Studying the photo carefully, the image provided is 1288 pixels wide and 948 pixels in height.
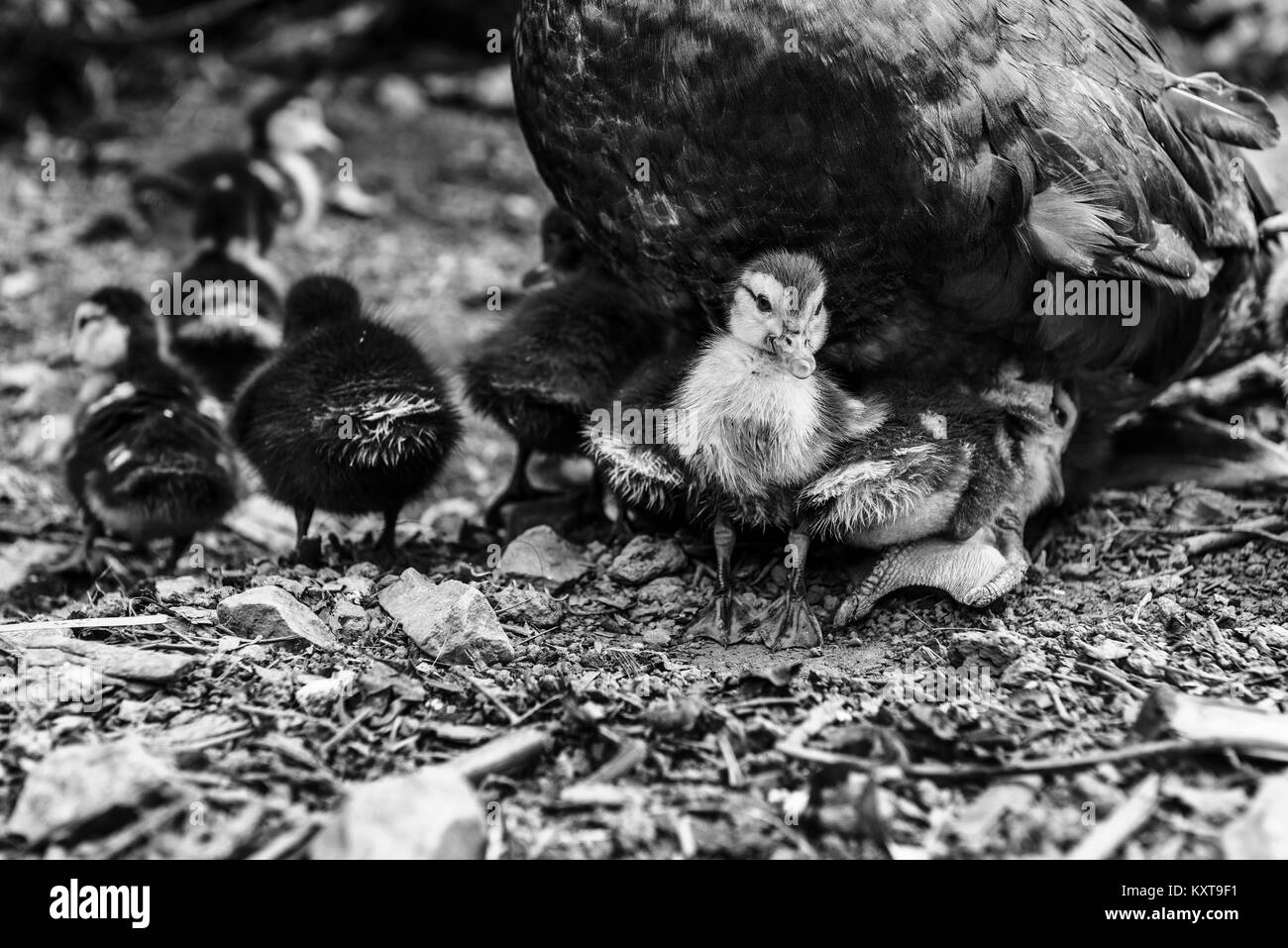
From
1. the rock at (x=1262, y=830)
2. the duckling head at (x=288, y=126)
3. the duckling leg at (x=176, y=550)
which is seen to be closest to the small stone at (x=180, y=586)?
the duckling leg at (x=176, y=550)

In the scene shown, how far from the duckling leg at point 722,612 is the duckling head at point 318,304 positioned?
173cm

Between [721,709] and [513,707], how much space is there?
1.67 feet

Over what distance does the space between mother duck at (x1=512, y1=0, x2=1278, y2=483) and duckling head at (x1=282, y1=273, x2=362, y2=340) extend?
108cm

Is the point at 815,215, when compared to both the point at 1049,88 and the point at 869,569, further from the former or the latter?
the point at 869,569

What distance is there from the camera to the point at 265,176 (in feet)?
23.5

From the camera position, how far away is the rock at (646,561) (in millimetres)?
4383

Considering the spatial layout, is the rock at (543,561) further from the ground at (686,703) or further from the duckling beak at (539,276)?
the duckling beak at (539,276)

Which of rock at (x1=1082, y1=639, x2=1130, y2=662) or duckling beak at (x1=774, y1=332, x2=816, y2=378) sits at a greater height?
duckling beak at (x1=774, y1=332, x2=816, y2=378)

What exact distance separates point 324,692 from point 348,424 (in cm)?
119

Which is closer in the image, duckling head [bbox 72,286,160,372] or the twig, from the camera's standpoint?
the twig

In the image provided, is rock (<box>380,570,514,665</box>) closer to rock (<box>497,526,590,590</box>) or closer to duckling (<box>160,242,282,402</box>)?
rock (<box>497,526,590,590</box>)

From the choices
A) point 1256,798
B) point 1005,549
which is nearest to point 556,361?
point 1005,549

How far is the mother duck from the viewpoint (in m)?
3.61

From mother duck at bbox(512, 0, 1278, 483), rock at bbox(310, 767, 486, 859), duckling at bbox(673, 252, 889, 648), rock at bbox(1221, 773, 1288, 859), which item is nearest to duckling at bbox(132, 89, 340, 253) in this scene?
mother duck at bbox(512, 0, 1278, 483)
